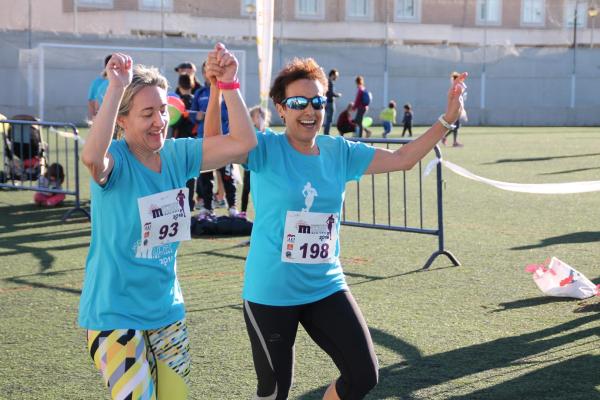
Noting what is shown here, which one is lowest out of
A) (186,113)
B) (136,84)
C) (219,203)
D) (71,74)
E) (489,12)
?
(219,203)

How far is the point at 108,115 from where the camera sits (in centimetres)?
334

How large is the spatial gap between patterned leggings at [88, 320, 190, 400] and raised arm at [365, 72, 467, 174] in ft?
4.28

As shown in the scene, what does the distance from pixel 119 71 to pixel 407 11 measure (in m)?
45.3

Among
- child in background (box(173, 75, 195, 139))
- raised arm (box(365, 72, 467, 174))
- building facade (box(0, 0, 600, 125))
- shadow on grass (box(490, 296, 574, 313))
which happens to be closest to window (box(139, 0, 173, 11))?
building facade (box(0, 0, 600, 125))

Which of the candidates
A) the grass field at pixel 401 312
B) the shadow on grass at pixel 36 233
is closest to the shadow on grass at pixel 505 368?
the grass field at pixel 401 312

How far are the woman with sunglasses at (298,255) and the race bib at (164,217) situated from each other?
0.39 metres

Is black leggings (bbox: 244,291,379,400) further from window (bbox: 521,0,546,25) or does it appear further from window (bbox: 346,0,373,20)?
window (bbox: 521,0,546,25)

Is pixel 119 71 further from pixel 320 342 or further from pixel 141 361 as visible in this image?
pixel 320 342

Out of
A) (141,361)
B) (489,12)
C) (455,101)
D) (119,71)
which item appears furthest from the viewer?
(489,12)

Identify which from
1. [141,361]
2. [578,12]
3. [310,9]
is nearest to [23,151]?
[141,361]

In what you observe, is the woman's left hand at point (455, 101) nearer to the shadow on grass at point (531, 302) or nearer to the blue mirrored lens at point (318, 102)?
the blue mirrored lens at point (318, 102)

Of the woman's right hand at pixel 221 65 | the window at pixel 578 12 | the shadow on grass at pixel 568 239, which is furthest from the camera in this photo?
the window at pixel 578 12

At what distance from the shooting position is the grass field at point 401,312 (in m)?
5.31

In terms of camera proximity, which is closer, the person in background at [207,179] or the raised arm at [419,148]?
the raised arm at [419,148]
